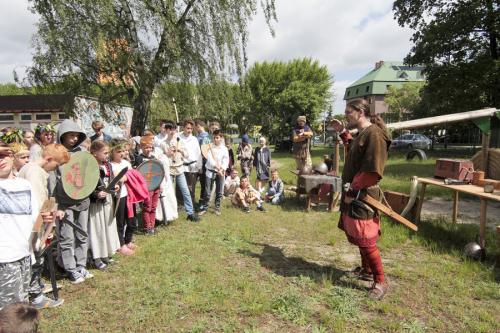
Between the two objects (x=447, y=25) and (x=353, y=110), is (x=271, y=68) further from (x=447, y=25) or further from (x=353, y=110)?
(x=353, y=110)

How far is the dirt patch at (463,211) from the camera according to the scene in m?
6.56

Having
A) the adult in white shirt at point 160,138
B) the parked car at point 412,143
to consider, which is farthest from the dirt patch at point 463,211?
the parked car at point 412,143

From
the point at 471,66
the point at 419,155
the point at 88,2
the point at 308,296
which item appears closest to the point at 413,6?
the point at 471,66

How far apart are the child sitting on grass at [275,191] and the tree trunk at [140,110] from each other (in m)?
5.67

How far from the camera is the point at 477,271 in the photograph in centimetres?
403

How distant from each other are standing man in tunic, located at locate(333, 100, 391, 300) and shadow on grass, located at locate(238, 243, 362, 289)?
0.47 metres

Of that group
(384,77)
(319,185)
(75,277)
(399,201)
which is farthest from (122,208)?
(384,77)

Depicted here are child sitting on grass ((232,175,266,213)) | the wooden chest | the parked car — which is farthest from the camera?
the parked car

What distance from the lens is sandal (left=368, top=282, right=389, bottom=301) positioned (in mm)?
3378

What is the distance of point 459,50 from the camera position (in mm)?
19094

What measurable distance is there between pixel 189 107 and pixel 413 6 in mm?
15993

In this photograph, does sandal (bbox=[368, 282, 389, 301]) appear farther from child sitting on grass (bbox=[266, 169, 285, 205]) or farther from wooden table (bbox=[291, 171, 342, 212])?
child sitting on grass (bbox=[266, 169, 285, 205])

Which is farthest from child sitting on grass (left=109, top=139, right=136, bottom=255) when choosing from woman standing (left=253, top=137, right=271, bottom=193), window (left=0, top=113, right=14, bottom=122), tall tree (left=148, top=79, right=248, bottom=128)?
window (left=0, top=113, right=14, bottom=122)

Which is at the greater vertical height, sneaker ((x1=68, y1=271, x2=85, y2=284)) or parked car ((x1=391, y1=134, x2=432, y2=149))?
parked car ((x1=391, y1=134, x2=432, y2=149))
